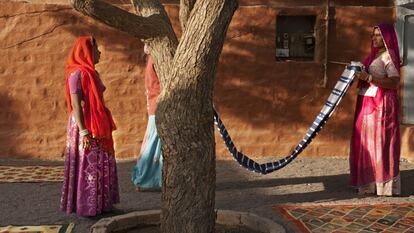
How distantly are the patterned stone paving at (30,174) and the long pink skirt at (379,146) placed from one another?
3.37 m

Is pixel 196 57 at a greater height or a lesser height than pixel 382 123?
greater

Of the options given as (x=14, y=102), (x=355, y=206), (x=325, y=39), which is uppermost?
(x=325, y=39)

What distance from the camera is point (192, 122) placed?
4.02 metres

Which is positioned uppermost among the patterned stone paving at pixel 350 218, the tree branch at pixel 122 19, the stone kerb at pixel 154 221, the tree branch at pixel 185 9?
the tree branch at pixel 185 9

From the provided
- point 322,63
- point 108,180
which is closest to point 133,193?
point 108,180

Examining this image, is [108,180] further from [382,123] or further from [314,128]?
[382,123]

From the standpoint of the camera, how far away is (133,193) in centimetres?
639

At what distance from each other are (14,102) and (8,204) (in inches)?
98.4

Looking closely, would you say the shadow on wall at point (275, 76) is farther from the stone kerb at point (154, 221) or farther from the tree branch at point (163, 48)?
the tree branch at point (163, 48)

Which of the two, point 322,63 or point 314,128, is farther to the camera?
point 322,63

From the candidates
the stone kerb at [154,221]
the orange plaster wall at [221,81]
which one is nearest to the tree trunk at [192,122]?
the stone kerb at [154,221]

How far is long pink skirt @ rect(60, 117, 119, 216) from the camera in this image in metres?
5.20

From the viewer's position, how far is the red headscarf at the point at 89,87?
5.15 metres

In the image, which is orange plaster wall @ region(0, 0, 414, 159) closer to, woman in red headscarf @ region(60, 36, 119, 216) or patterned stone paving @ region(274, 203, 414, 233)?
patterned stone paving @ region(274, 203, 414, 233)
